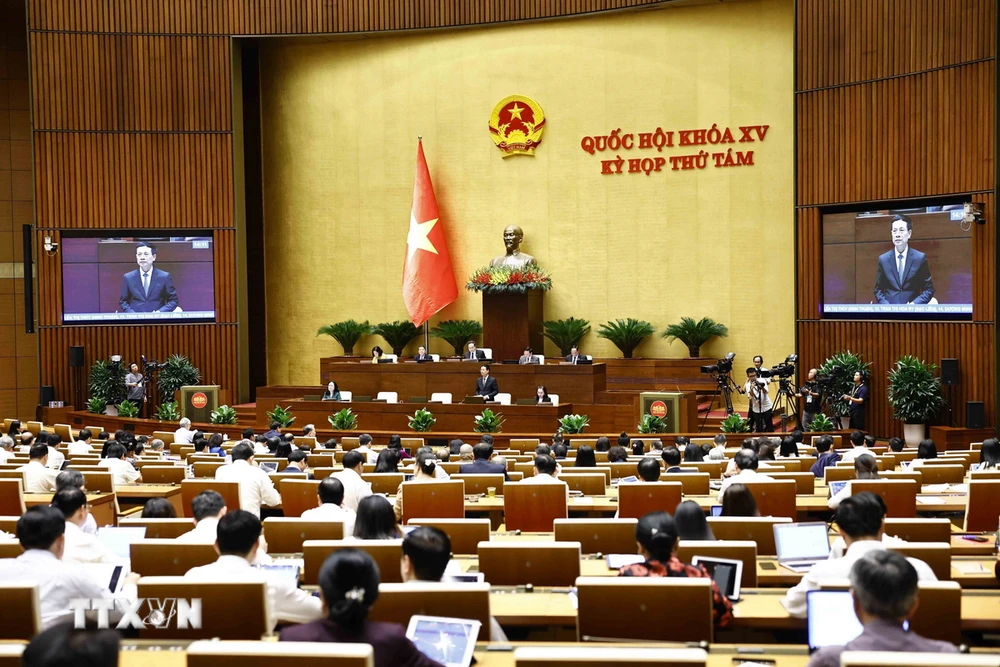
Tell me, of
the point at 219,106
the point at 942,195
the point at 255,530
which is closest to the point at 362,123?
the point at 219,106

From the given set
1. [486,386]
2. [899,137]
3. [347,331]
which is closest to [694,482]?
[486,386]

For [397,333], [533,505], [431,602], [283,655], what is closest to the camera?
[283,655]

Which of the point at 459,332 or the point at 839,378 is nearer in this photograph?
the point at 839,378

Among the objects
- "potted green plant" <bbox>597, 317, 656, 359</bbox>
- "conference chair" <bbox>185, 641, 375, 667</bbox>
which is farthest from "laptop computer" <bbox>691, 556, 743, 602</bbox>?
"potted green plant" <bbox>597, 317, 656, 359</bbox>

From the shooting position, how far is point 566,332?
17.8m

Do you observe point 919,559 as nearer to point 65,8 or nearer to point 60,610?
point 60,610

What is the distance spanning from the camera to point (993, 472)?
7.15 m

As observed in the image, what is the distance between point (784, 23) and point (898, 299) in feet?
17.1

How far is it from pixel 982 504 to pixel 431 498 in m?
3.41

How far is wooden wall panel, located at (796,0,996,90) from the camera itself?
13.4 meters

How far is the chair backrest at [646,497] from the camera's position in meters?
6.37

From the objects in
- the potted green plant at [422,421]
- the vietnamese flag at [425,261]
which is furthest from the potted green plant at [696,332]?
the potted green plant at [422,421]

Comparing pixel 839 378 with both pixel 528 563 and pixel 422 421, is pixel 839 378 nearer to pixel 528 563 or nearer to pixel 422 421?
pixel 422 421

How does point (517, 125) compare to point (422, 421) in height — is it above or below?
above
